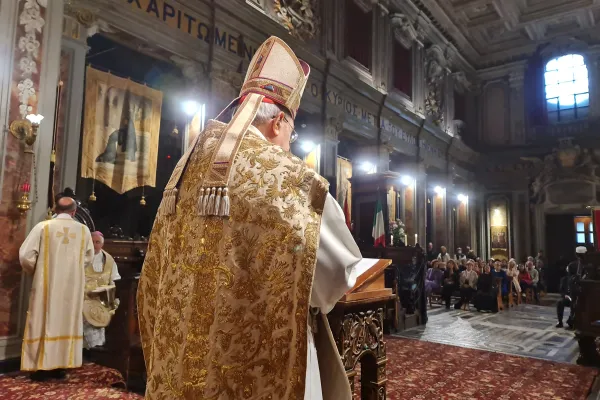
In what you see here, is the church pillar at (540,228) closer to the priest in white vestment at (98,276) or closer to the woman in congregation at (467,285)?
the woman in congregation at (467,285)

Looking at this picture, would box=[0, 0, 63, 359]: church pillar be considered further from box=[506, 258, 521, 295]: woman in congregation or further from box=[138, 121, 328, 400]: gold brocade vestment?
box=[506, 258, 521, 295]: woman in congregation

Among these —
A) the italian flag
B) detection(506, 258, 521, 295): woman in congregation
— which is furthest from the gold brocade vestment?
detection(506, 258, 521, 295): woman in congregation

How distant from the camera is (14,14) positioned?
482 centimetres

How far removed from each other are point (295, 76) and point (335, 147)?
8816 mm

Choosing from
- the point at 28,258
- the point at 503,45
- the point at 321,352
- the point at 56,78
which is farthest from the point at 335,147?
the point at 503,45

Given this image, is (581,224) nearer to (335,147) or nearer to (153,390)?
(335,147)

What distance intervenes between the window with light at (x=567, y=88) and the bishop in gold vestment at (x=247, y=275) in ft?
66.1

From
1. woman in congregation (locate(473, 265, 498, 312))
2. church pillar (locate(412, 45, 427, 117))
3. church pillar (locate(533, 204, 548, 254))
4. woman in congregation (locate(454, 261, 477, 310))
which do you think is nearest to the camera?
woman in congregation (locate(473, 265, 498, 312))

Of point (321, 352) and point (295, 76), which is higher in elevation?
point (295, 76)

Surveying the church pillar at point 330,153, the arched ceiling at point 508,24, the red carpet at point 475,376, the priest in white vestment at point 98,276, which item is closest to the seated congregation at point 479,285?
the church pillar at point 330,153

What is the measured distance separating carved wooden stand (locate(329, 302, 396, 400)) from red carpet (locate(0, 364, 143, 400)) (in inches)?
86.4

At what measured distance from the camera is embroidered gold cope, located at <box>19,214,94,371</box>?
414 centimetres

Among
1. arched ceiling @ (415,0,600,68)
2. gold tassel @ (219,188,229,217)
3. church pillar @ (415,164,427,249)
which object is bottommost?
gold tassel @ (219,188,229,217)

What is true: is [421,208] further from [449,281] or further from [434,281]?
[449,281]
